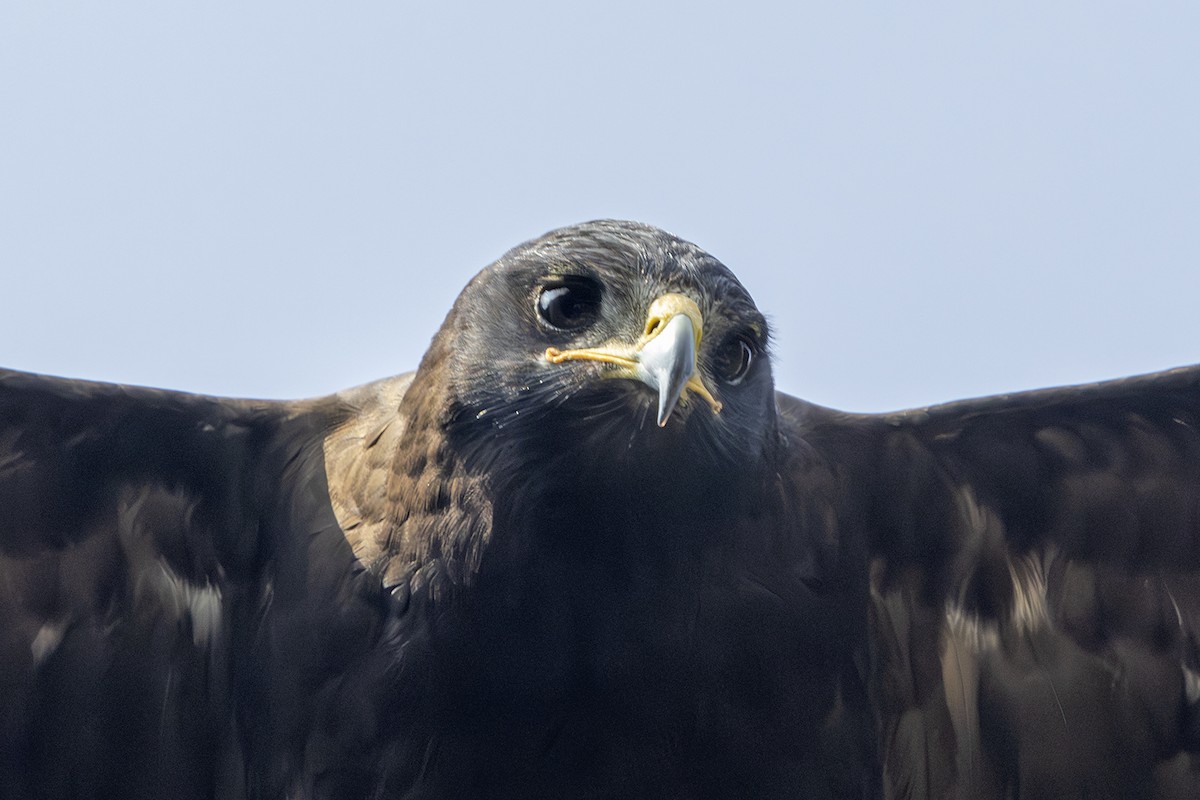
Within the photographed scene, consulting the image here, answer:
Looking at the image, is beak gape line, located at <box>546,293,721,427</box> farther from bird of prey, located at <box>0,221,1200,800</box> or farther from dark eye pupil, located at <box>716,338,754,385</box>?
dark eye pupil, located at <box>716,338,754,385</box>

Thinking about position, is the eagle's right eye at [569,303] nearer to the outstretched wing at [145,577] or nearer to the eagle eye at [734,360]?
the eagle eye at [734,360]

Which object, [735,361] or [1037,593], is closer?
[735,361]

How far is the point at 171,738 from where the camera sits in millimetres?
6164

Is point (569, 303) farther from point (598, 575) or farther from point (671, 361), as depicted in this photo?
point (598, 575)

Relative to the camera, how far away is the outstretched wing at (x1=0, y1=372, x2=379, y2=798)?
5.98m

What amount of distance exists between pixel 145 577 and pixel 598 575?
1.89m

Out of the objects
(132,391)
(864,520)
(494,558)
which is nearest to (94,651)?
(132,391)

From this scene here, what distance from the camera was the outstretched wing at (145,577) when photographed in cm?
598

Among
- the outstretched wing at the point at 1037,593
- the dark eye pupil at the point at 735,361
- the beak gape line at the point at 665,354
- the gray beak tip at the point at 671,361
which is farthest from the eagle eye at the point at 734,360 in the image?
the outstretched wing at the point at 1037,593

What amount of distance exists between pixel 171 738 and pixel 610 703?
179 centimetres

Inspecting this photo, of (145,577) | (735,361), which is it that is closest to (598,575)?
(735,361)

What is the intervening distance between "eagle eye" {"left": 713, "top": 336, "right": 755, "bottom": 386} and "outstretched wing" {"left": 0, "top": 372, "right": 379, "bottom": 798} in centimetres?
155

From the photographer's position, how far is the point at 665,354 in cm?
484

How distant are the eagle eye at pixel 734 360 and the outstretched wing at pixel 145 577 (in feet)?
5.10
